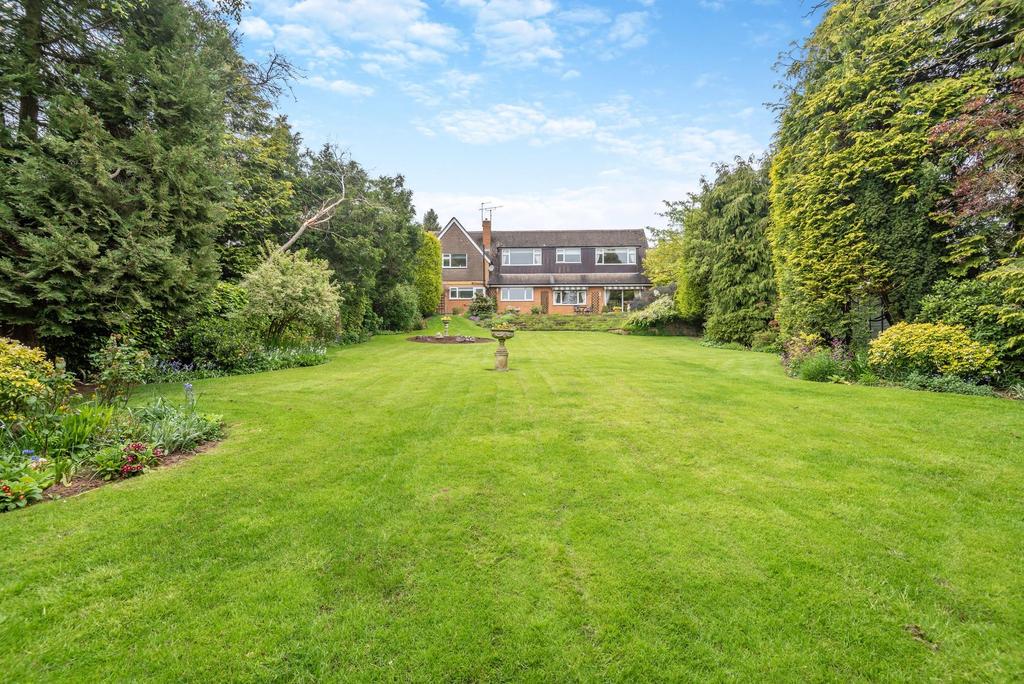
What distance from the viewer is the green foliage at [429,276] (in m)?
30.6

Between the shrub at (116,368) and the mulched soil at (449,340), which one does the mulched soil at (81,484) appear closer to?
the shrub at (116,368)

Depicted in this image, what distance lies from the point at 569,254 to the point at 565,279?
248 centimetres

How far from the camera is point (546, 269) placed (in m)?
38.2

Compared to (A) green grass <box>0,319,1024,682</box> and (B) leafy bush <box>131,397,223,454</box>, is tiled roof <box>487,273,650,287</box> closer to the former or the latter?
(A) green grass <box>0,319,1024,682</box>

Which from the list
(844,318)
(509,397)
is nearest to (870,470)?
(509,397)

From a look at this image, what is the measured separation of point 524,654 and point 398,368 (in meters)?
10.3

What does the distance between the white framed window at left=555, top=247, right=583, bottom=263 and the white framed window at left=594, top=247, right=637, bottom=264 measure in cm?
145

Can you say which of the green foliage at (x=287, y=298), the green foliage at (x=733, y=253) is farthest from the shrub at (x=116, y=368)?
the green foliage at (x=733, y=253)

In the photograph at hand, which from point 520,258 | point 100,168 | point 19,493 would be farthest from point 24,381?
point 520,258

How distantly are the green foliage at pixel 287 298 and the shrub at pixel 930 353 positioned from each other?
14367 millimetres

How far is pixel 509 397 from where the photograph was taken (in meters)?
8.33

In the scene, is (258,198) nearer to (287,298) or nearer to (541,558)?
(287,298)

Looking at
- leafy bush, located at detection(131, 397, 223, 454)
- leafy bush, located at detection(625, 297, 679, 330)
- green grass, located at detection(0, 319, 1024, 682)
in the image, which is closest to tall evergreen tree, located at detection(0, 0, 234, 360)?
leafy bush, located at detection(131, 397, 223, 454)

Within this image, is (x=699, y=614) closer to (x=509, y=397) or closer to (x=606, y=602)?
(x=606, y=602)
